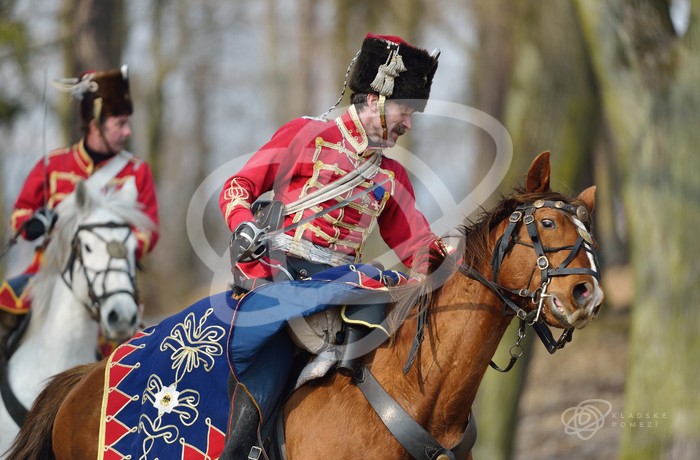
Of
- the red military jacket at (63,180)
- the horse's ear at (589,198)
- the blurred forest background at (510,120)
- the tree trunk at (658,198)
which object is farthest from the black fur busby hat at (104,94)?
the horse's ear at (589,198)

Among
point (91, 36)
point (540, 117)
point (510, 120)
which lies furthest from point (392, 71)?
point (91, 36)

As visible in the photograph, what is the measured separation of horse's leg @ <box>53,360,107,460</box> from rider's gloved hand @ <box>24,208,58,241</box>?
7.45 ft

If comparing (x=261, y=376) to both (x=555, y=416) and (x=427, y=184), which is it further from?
(x=555, y=416)

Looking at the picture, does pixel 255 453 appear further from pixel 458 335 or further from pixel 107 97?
pixel 107 97

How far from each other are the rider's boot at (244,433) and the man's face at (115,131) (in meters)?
4.27

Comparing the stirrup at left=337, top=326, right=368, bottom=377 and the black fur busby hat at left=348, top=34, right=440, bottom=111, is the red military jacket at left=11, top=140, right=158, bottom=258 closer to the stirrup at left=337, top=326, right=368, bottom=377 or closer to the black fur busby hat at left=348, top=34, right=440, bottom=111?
the black fur busby hat at left=348, top=34, right=440, bottom=111

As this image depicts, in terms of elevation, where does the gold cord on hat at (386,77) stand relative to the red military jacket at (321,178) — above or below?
above

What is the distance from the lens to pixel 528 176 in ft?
15.6

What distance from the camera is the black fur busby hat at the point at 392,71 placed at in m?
5.21

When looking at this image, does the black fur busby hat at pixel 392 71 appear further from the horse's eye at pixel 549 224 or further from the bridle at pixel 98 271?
the bridle at pixel 98 271

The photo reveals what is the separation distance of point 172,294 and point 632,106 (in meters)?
23.5

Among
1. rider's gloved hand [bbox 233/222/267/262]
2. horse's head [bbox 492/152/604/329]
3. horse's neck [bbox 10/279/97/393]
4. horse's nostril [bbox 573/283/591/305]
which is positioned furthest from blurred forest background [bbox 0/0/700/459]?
horse's neck [bbox 10/279/97/393]

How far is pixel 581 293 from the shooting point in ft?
14.4

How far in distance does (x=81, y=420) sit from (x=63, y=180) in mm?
3514
